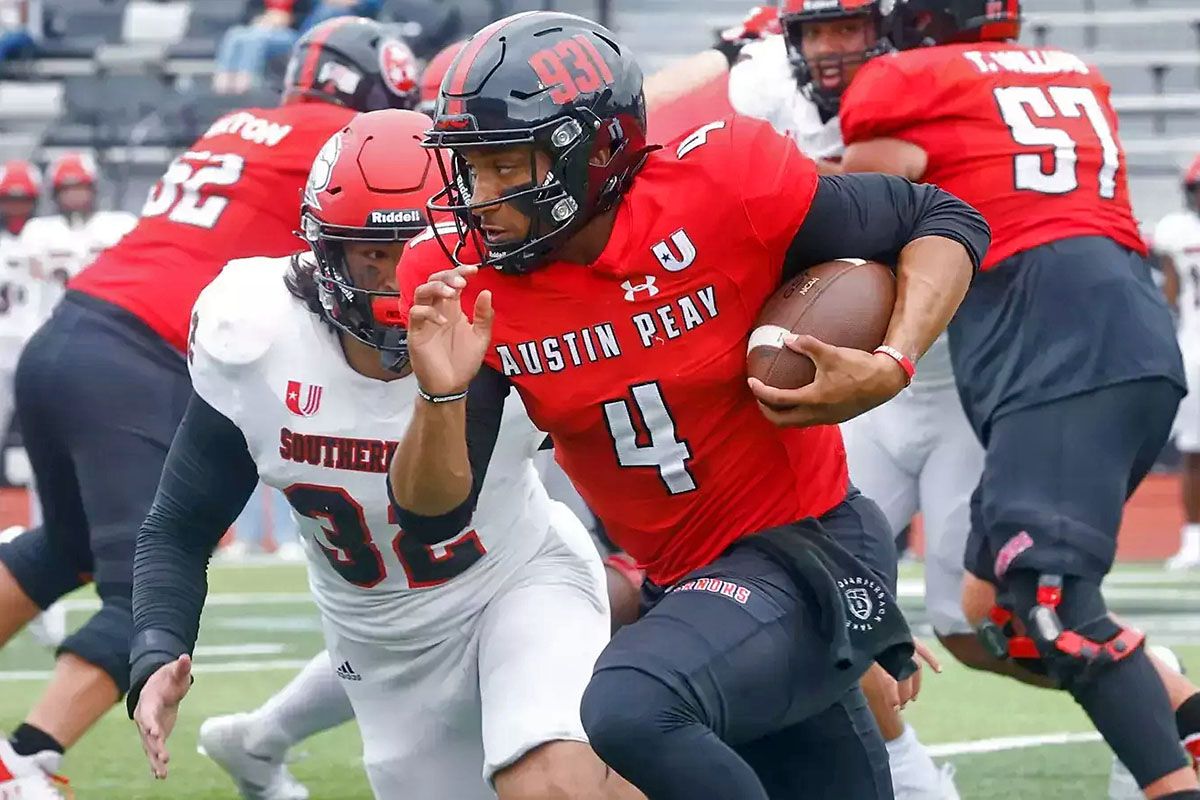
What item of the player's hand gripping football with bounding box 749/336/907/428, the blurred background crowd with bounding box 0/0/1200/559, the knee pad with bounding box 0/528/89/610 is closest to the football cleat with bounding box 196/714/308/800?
the knee pad with bounding box 0/528/89/610

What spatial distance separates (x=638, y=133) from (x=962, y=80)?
1278 millimetres

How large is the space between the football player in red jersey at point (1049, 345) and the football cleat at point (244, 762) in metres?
1.58

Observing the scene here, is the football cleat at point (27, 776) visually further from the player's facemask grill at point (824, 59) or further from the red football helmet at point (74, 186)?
the red football helmet at point (74, 186)

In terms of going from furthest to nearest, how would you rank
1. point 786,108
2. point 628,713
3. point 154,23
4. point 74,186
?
1. point 154,23
2. point 74,186
3. point 786,108
4. point 628,713

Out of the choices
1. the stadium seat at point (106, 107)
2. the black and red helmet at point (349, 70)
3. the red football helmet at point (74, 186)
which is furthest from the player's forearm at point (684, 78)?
the stadium seat at point (106, 107)

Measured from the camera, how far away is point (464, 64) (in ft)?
10.1

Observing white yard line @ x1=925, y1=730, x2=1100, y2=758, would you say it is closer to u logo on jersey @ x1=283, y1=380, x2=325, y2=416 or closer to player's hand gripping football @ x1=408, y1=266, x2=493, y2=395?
u logo on jersey @ x1=283, y1=380, x2=325, y2=416

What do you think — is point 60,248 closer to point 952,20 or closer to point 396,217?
point 952,20

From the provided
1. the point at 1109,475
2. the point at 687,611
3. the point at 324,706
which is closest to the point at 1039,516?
the point at 1109,475

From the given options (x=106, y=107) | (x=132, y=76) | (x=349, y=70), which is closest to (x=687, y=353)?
(x=349, y=70)

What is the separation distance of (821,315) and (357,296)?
2.95ft

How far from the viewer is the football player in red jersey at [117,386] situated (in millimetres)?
4414

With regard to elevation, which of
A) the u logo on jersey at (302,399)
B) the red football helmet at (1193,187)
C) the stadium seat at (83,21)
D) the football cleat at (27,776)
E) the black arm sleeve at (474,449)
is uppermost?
the black arm sleeve at (474,449)

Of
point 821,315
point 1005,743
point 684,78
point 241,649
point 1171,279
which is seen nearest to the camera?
point 821,315
